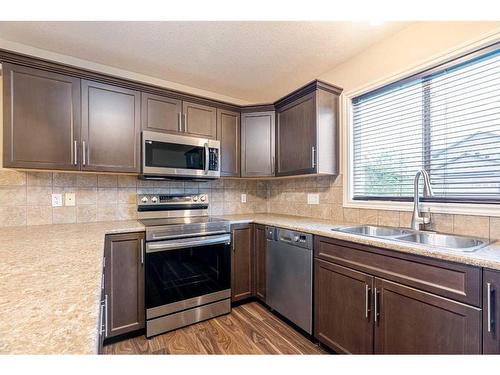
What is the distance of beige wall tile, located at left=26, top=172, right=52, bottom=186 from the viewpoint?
2053 mm

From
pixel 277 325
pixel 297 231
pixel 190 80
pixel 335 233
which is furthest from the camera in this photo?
pixel 190 80

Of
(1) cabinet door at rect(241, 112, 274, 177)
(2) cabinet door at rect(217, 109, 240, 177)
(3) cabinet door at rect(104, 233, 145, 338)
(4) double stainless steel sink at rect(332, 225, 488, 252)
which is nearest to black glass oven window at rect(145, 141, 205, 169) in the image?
(2) cabinet door at rect(217, 109, 240, 177)

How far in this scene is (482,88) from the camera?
155cm

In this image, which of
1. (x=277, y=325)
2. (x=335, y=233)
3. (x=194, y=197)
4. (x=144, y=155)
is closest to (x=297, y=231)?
(x=335, y=233)

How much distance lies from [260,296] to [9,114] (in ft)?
8.23

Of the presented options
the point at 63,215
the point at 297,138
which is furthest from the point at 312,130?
the point at 63,215

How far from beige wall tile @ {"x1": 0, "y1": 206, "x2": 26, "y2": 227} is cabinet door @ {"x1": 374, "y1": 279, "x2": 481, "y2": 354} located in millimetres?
2693

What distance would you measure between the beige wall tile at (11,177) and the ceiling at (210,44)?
106 cm

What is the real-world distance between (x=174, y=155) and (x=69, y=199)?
3.26ft

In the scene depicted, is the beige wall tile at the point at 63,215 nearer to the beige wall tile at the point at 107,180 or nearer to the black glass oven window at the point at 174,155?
the beige wall tile at the point at 107,180

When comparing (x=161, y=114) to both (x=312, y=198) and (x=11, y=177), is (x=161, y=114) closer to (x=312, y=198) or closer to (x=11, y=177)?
(x=11, y=177)

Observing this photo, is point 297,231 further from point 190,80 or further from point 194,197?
point 190,80

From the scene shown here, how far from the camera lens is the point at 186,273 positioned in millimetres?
2127

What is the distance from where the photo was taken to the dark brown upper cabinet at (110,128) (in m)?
2.00
